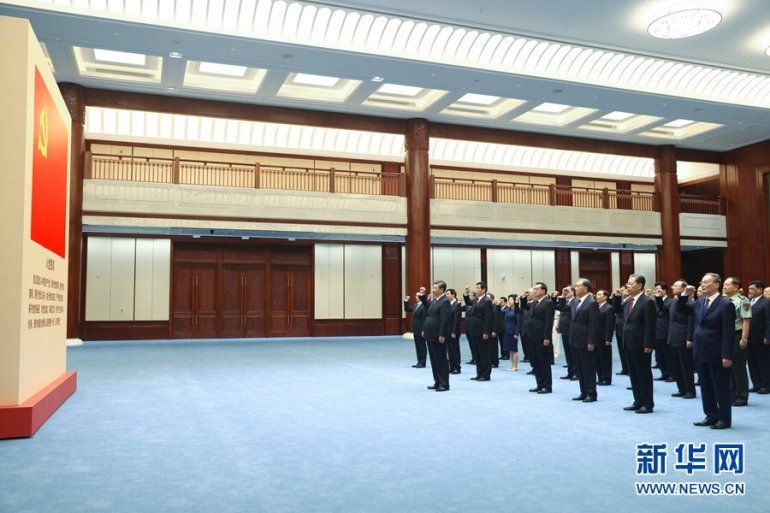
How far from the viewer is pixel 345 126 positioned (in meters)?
17.7

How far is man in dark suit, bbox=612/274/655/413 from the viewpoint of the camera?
258 inches

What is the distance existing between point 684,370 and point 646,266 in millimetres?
16600

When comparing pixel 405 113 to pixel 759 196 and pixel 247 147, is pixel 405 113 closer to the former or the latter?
pixel 247 147

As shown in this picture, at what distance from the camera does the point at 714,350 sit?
575cm

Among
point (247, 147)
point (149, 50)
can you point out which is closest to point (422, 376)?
point (149, 50)

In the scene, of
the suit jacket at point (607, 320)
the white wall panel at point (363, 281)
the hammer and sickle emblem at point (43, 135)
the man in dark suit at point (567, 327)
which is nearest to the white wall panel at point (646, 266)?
the white wall panel at point (363, 281)

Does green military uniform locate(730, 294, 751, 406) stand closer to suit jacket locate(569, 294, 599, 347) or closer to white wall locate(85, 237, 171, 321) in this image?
suit jacket locate(569, 294, 599, 347)

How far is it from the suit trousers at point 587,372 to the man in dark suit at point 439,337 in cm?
168

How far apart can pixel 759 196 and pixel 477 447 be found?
1924 cm

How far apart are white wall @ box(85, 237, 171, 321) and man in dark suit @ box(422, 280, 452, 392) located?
1164cm

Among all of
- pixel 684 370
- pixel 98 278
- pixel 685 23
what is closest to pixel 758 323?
pixel 684 370

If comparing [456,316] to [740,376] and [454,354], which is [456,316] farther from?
[740,376]

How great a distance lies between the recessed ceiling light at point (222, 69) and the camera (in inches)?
601

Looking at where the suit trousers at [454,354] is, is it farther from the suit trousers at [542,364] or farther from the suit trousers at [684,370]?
the suit trousers at [684,370]
